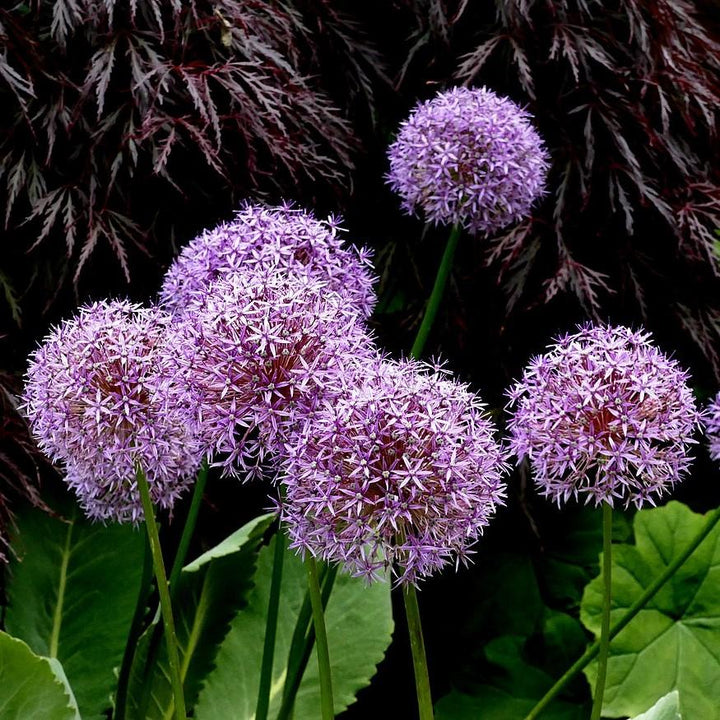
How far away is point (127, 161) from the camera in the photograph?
5.53ft

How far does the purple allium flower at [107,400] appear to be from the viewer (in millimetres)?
983

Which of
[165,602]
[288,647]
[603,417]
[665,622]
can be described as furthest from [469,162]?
[665,622]

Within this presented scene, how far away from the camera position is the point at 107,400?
97 cm

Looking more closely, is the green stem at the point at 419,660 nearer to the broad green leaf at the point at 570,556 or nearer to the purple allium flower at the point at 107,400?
the purple allium flower at the point at 107,400

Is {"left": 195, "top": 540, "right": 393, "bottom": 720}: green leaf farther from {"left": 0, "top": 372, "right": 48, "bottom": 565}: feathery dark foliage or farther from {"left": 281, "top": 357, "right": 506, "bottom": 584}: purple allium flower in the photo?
{"left": 281, "top": 357, "right": 506, "bottom": 584}: purple allium flower

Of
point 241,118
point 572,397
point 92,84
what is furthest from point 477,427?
point 92,84

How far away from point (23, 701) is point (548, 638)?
118 cm

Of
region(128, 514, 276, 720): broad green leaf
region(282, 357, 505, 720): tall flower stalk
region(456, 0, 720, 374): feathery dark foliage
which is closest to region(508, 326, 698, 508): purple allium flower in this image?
region(282, 357, 505, 720): tall flower stalk

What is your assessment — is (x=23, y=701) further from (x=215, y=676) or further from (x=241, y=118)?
(x=241, y=118)

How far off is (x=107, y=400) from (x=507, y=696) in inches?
51.5

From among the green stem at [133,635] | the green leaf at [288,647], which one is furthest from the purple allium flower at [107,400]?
the green leaf at [288,647]

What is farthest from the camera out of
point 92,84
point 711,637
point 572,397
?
point 711,637

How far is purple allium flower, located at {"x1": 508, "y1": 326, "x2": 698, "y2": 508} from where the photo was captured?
96 centimetres

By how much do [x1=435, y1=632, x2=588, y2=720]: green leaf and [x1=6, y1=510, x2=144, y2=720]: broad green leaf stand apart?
2.27 feet
